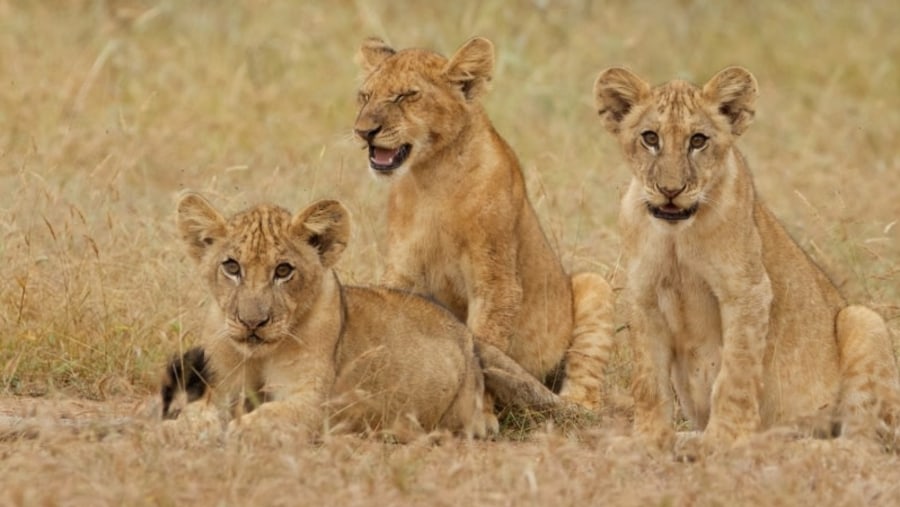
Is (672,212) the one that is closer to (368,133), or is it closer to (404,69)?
(368,133)

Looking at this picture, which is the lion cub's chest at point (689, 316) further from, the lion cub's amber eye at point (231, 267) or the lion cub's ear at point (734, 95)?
the lion cub's amber eye at point (231, 267)

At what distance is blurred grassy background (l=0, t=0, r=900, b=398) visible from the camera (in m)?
8.84

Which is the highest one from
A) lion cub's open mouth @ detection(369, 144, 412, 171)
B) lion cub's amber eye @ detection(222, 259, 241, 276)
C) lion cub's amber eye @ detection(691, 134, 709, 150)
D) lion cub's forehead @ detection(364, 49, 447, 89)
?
lion cub's forehead @ detection(364, 49, 447, 89)

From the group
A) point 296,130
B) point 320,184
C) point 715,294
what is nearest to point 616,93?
point 715,294

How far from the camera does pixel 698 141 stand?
711cm

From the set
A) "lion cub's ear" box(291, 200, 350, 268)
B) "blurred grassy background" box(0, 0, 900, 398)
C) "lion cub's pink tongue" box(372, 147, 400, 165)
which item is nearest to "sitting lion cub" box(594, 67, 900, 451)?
"lion cub's ear" box(291, 200, 350, 268)

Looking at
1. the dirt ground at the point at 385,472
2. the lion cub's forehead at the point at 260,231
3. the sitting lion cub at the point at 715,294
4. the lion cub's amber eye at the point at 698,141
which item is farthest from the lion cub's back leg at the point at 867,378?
the lion cub's forehead at the point at 260,231

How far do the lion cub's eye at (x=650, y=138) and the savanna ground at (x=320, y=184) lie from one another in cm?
102

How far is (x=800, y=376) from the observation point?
758cm

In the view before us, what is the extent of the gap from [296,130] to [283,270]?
20.2 ft

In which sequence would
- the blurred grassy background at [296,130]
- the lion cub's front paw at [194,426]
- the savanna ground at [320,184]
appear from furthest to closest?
the blurred grassy background at [296,130]
the lion cub's front paw at [194,426]
the savanna ground at [320,184]

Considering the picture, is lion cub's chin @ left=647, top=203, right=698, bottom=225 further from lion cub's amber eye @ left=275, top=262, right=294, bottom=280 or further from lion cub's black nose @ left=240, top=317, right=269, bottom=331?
lion cub's black nose @ left=240, top=317, right=269, bottom=331

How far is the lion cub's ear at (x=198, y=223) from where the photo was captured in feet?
23.4

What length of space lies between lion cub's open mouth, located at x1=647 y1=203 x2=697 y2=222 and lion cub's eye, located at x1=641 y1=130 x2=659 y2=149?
23 centimetres
